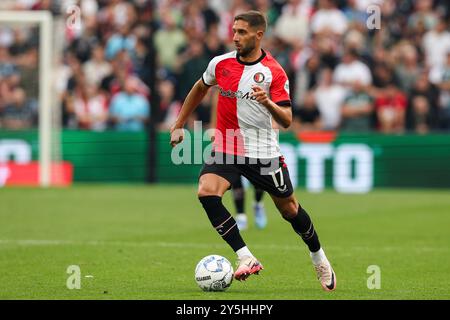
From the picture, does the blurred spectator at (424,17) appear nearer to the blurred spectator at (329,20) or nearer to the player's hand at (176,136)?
the blurred spectator at (329,20)

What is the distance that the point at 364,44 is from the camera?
2259 cm

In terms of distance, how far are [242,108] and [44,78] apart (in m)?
13.5

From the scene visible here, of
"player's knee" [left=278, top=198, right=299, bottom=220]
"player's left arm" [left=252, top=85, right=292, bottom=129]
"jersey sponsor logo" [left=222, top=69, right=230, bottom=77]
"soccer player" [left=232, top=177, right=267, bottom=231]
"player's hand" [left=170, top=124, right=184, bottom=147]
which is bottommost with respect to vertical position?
"soccer player" [left=232, top=177, right=267, bottom=231]

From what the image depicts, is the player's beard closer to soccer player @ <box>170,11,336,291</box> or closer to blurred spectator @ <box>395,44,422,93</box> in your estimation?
soccer player @ <box>170,11,336,291</box>

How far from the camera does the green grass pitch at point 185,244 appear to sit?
29.6ft

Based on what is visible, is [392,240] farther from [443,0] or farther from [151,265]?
[443,0]

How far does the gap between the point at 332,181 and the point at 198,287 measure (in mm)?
A: 12773

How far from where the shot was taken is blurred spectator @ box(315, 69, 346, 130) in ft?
71.8

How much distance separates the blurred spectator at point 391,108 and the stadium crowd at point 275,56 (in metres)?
0.02

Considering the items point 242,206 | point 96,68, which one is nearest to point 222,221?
point 242,206

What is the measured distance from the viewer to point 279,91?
29.1 feet

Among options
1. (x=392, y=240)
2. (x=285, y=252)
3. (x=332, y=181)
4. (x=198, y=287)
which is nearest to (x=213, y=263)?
(x=198, y=287)

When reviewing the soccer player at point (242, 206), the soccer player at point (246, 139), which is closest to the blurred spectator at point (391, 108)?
the soccer player at point (242, 206)

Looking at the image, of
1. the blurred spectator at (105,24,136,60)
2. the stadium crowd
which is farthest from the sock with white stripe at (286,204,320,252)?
Answer: the blurred spectator at (105,24,136,60)
